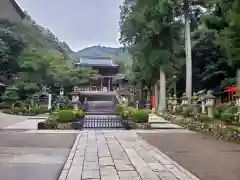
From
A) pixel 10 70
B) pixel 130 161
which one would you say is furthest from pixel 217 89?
pixel 10 70

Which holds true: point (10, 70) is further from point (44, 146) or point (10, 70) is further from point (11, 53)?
point (44, 146)

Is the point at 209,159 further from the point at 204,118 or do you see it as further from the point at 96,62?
the point at 96,62

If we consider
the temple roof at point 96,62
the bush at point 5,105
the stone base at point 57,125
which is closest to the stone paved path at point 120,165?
the stone base at point 57,125

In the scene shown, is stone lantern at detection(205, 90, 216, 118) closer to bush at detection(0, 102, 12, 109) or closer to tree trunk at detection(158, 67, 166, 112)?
tree trunk at detection(158, 67, 166, 112)

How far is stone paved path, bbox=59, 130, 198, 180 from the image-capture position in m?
5.09

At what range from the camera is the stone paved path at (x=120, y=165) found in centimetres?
509

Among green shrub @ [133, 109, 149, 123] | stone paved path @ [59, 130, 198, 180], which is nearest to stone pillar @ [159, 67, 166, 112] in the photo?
green shrub @ [133, 109, 149, 123]

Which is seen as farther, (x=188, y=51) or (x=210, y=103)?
(x=188, y=51)

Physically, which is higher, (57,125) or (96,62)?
(96,62)

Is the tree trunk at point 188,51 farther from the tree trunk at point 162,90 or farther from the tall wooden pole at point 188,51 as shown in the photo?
the tree trunk at point 162,90

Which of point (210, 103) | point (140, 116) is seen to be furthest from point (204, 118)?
point (140, 116)

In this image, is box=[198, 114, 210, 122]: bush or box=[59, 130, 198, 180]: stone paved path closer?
box=[59, 130, 198, 180]: stone paved path

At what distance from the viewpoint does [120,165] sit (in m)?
5.94

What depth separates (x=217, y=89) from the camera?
24.1 meters
